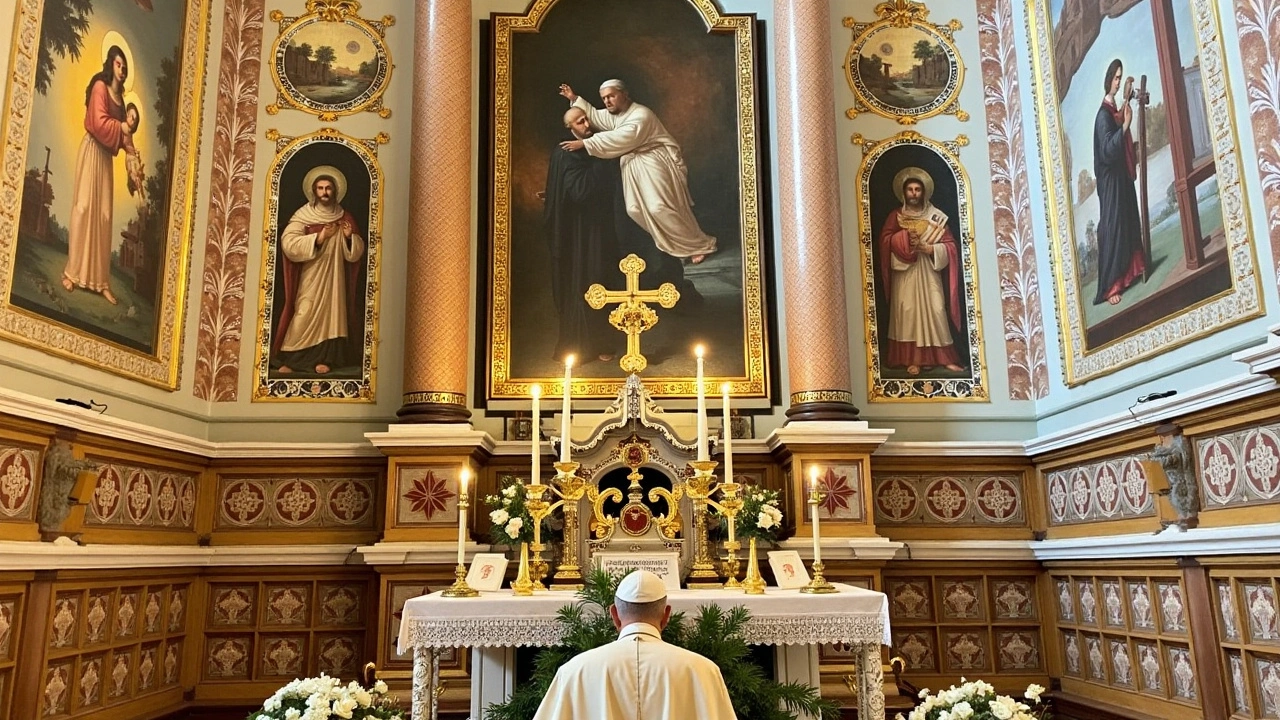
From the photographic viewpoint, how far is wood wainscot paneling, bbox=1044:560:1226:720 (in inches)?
246

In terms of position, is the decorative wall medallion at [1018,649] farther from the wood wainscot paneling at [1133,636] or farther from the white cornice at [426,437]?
the white cornice at [426,437]

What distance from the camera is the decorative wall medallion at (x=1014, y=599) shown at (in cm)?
837

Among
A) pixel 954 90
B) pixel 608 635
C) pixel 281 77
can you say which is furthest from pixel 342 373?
pixel 954 90

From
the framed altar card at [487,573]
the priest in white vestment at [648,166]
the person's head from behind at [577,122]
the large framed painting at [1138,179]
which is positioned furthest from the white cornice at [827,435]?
the person's head from behind at [577,122]

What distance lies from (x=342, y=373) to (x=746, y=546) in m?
3.97

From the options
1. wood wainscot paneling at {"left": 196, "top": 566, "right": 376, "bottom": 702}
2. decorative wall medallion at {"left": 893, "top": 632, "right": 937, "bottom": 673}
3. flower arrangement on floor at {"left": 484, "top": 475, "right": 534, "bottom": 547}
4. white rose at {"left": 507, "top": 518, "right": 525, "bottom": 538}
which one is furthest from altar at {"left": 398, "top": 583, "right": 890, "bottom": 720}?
decorative wall medallion at {"left": 893, "top": 632, "right": 937, "bottom": 673}

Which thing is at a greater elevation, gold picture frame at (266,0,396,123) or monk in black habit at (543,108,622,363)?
gold picture frame at (266,0,396,123)

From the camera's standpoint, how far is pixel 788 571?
20.4 feet

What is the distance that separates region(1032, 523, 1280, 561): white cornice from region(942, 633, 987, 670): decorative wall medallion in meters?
0.92

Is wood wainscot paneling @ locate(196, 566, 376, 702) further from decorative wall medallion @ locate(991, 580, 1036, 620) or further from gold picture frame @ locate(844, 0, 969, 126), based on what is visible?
gold picture frame @ locate(844, 0, 969, 126)

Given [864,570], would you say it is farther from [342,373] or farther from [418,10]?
[418,10]

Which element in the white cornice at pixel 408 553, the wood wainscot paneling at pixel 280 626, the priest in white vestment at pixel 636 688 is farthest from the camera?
the wood wainscot paneling at pixel 280 626

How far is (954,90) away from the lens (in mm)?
9539

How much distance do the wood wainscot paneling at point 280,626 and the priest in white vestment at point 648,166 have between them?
414cm
